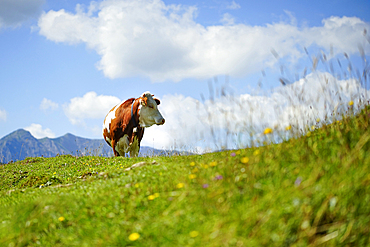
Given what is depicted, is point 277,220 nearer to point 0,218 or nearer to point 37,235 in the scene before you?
point 37,235

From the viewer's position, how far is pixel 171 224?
306cm

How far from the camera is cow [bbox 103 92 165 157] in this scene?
1102 centimetres

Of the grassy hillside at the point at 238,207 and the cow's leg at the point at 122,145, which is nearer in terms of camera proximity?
the grassy hillside at the point at 238,207

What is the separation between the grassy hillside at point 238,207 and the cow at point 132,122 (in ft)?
20.7

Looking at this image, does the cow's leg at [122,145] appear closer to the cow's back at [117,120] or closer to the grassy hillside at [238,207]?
the cow's back at [117,120]

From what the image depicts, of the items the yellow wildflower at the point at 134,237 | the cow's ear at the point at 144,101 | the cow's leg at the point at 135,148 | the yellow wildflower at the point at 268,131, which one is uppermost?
the cow's ear at the point at 144,101

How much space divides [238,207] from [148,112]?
329 inches

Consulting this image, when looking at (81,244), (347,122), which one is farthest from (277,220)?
(347,122)

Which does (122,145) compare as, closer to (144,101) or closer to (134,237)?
(144,101)

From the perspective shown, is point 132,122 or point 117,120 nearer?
point 132,122

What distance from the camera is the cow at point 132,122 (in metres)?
11.0

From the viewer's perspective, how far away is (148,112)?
11.1 meters

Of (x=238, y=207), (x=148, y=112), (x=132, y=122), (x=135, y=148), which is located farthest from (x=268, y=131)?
(x=135, y=148)

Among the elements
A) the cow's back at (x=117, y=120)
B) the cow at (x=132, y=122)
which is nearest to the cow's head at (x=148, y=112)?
the cow at (x=132, y=122)
